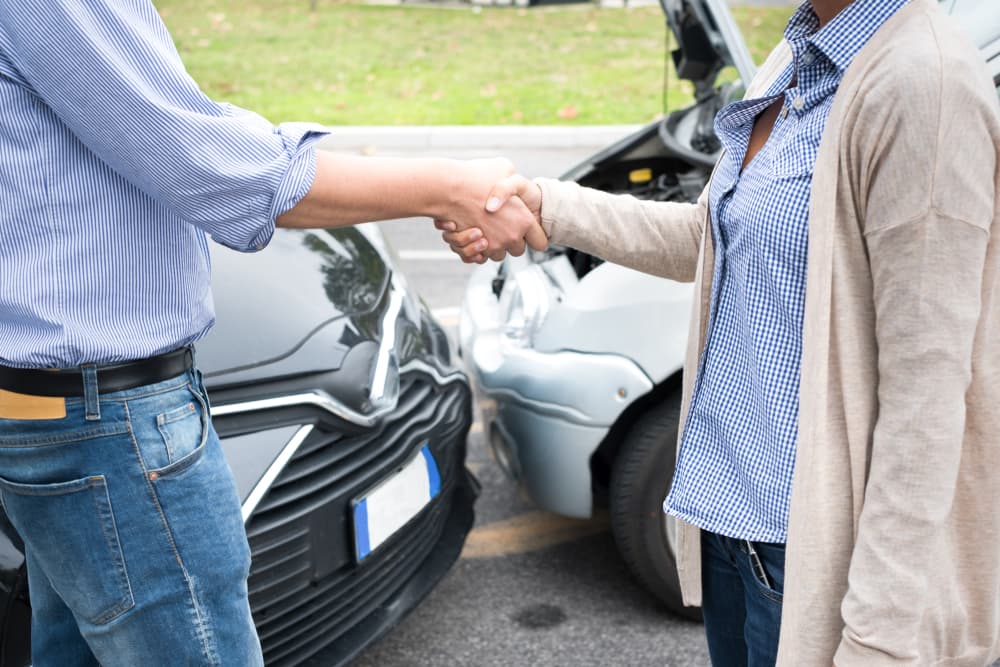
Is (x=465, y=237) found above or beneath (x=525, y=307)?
above

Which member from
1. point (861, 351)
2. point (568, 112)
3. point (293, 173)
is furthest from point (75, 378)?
point (568, 112)

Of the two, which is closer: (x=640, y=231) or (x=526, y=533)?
(x=640, y=231)

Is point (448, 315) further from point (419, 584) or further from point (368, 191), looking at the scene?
point (368, 191)

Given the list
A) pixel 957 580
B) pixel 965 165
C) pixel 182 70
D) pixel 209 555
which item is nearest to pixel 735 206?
pixel 965 165

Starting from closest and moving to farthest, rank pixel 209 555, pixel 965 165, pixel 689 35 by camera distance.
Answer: pixel 965 165 < pixel 209 555 < pixel 689 35

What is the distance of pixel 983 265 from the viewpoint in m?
1.16

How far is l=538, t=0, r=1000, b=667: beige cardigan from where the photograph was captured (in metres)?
1.13

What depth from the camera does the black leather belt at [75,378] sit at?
1346mm

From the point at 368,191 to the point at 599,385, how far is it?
1182 mm

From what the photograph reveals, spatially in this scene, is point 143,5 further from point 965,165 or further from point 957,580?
point 957,580

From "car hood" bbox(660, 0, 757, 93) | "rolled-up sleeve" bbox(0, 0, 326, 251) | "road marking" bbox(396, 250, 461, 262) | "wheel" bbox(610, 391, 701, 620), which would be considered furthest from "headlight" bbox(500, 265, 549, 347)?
"road marking" bbox(396, 250, 461, 262)

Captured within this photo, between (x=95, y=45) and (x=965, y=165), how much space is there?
3.18 ft

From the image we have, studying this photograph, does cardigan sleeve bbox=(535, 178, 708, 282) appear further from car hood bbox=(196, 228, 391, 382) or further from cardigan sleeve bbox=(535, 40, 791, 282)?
car hood bbox=(196, 228, 391, 382)

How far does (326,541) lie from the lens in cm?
210
